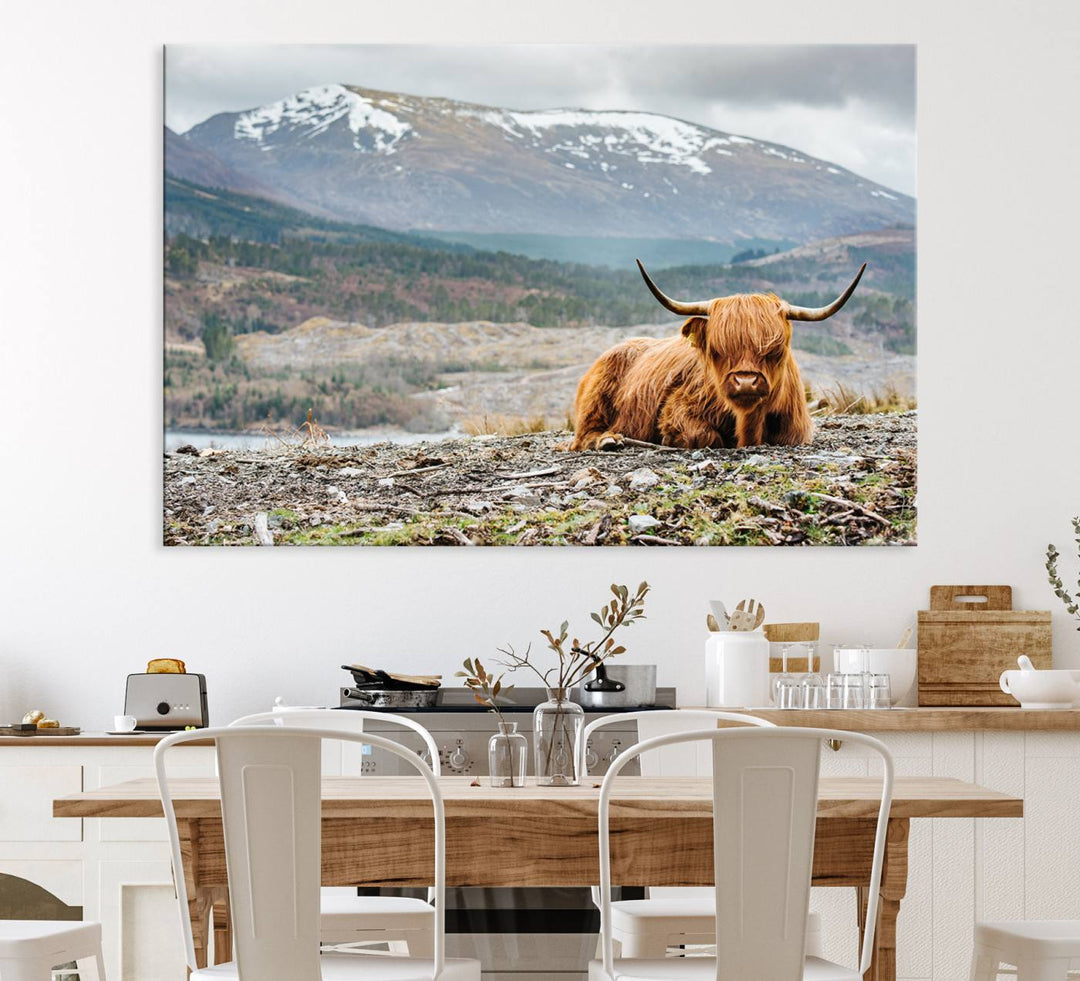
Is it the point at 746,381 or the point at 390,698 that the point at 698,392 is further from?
the point at 390,698

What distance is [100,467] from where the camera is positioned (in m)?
4.42

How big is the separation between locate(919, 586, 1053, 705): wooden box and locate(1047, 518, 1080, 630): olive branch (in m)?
0.10

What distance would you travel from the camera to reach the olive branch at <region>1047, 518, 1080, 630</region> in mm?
4211

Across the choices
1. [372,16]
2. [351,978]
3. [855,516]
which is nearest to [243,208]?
[372,16]

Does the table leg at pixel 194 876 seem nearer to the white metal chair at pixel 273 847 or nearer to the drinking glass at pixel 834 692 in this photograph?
the white metal chair at pixel 273 847

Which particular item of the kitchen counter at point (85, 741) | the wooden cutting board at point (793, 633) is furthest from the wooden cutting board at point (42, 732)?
the wooden cutting board at point (793, 633)

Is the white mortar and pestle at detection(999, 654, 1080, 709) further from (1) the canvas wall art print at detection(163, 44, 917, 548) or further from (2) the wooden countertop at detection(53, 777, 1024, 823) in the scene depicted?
(2) the wooden countertop at detection(53, 777, 1024, 823)

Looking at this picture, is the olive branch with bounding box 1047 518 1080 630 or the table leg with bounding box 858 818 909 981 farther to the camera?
the olive branch with bounding box 1047 518 1080 630

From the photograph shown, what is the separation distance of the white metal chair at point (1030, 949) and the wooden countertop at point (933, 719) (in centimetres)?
129

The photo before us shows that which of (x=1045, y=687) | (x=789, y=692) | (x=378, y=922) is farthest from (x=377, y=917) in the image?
(x=1045, y=687)

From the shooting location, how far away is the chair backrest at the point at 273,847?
6.61 ft

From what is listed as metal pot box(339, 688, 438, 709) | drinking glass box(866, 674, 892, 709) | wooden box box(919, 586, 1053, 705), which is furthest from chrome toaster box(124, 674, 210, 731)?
wooden box box(919, 586, 1053, 705)

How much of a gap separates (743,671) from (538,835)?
Result: 1.86 metres

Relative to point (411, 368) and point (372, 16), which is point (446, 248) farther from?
point (372, 16)
